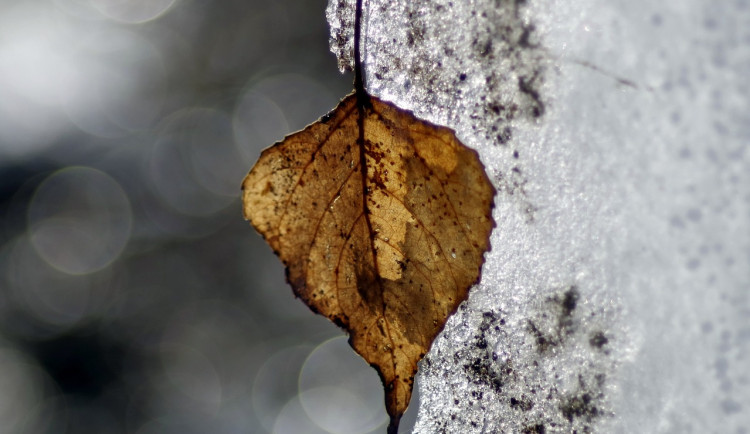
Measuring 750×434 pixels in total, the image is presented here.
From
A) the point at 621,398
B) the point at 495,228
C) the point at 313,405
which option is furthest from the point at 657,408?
the point at 313,405

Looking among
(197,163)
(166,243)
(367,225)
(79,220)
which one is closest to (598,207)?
(367,225)

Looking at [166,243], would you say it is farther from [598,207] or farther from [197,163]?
[598,207]

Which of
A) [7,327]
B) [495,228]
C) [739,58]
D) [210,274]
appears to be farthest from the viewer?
[7,327]

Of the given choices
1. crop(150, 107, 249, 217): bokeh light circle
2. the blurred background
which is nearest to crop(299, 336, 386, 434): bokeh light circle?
the blurred background

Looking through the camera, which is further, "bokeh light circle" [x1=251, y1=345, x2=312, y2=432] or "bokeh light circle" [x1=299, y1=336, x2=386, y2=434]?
"bokeh light circle" [x1=299, y1=336, x2=386, y2=434]

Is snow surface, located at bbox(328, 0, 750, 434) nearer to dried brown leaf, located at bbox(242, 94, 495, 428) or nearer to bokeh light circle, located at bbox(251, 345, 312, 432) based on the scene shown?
dried brown leaf, located at bbox(242, 94, 495, 428)

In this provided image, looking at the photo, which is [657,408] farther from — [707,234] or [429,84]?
[429,84]

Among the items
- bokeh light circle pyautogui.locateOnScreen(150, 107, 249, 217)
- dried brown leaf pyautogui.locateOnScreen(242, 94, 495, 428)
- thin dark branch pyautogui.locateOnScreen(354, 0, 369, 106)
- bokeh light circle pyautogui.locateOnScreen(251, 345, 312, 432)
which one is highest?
thin dark branch pyautogui.locateOnScreen(354, 0, 369, 106)
